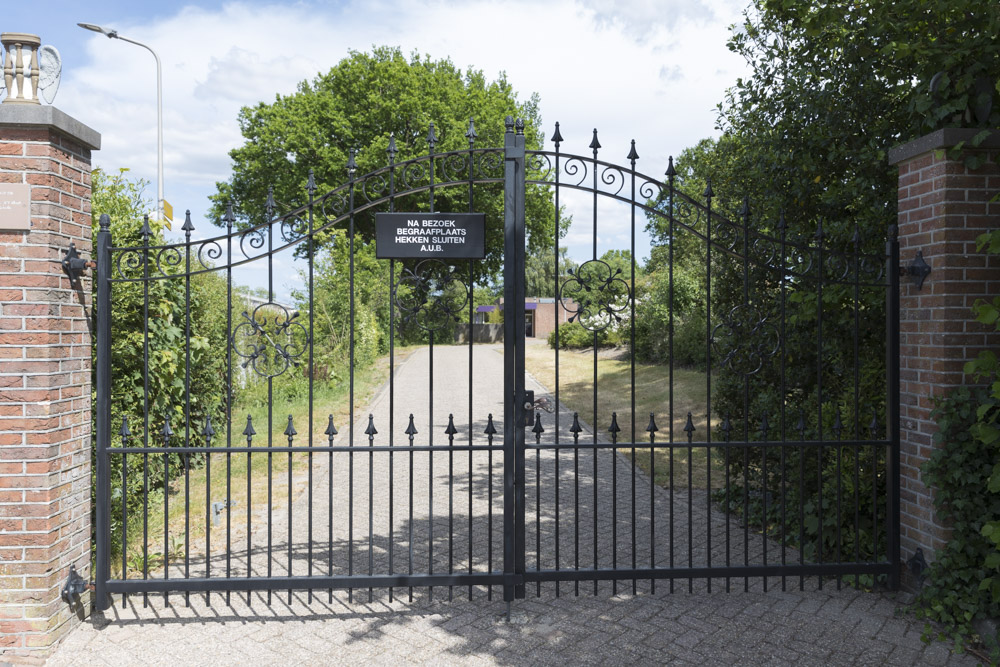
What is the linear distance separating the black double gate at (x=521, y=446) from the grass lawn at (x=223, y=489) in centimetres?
4

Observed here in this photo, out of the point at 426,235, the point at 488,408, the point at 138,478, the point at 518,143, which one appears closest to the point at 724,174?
the point at 518,143

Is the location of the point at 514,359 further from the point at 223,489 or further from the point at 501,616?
the point at 223,489

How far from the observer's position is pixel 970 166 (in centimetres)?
420

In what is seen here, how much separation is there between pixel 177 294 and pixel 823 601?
5.77 m

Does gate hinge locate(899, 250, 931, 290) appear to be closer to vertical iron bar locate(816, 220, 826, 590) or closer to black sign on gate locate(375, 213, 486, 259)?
vertical iron bar locate(816, 220, 826, 590)

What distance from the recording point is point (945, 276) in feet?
14.1

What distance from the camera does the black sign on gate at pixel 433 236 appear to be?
4340 mm

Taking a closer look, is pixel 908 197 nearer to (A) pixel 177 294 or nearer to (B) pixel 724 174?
(B) pixel 724 174

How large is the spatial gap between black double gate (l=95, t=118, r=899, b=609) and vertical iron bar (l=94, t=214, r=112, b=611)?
0.01m

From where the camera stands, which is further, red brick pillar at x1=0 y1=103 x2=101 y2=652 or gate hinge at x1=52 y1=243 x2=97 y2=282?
gate hinge at x1=52 y1=243 x2=97 y2=282

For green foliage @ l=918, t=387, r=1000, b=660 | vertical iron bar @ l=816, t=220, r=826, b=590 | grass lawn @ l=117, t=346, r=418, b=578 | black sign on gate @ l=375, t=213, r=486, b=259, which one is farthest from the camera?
grass lawn @ l=117, t=346, r=418, b=578

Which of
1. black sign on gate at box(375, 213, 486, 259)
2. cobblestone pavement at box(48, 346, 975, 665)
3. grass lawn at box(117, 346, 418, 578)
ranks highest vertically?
black sign on gate at box(375, 213, 486, 259)

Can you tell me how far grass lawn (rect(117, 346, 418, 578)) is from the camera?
17.4 feet

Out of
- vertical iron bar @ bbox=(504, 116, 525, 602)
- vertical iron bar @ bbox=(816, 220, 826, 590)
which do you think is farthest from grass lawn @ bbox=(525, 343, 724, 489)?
vertical iron bar @ bbox=(504, 116, 525, 602)
